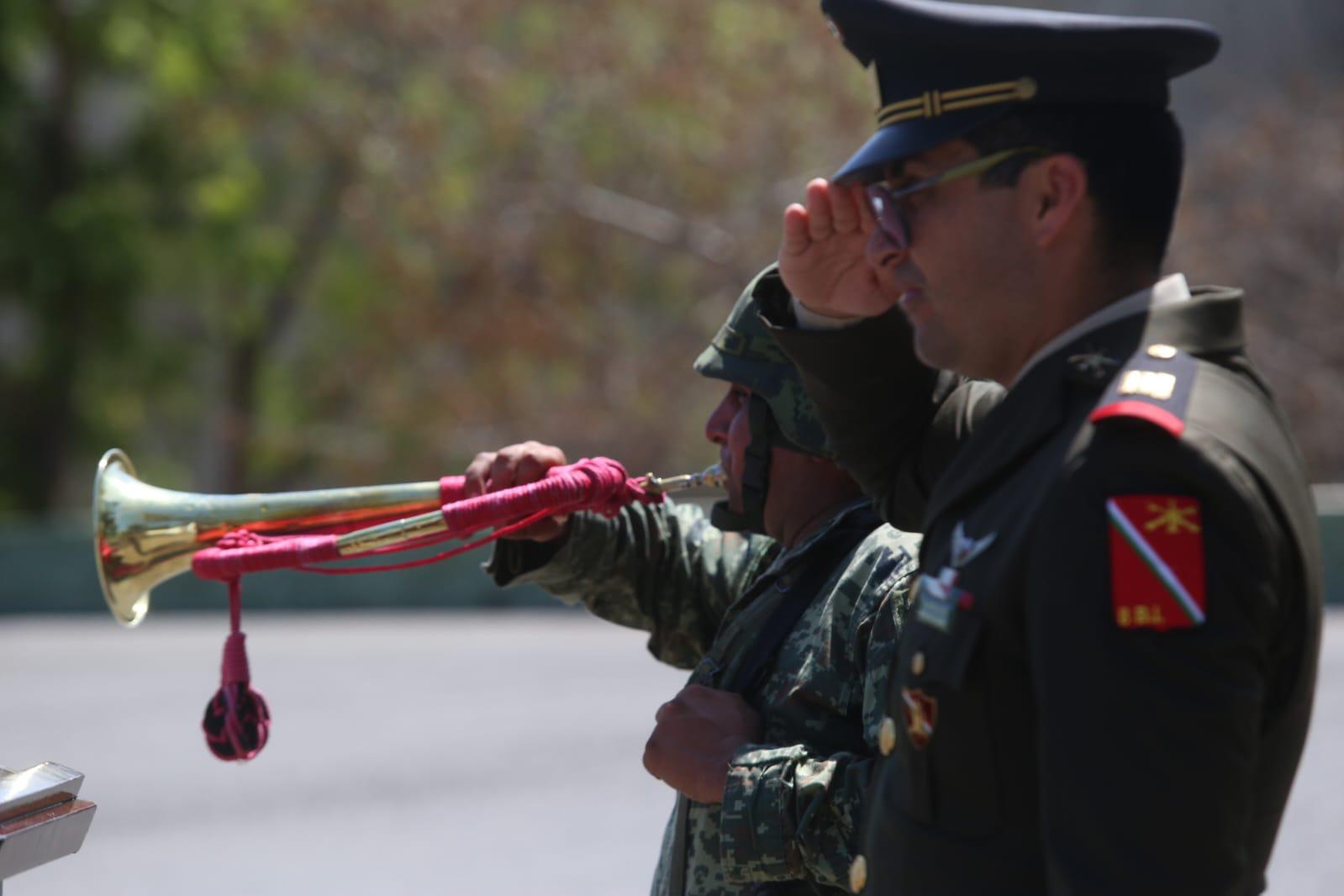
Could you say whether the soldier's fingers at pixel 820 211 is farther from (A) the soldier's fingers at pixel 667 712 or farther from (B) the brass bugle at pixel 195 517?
(B) the brass bugle at pixel 195 517

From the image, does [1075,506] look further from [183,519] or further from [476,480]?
[183,519]

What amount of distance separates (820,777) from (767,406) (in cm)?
68

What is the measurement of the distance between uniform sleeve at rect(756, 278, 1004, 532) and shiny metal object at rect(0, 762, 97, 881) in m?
1.06

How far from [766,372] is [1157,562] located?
131cm

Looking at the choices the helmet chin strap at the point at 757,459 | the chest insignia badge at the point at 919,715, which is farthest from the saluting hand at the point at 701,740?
the chest insignia badge at the point at 919,715

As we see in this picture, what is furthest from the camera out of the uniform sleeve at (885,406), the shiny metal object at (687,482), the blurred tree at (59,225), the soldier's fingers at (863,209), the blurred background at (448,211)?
the blurred tree at (59,225)

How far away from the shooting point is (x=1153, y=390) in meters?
1.54

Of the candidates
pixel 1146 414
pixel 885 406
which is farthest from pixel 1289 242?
pixel 1146 414

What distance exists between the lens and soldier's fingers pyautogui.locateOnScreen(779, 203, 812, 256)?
202 cm

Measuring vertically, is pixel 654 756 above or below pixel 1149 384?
below

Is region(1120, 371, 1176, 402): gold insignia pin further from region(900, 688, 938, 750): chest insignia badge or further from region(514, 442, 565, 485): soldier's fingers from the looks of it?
region(514, 442, 565, 485): soldier's fingers

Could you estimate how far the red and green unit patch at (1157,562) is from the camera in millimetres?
1435

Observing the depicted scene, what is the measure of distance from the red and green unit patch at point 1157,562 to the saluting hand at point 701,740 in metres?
1.00

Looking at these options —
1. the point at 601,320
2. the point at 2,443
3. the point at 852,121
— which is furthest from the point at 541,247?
the point at 2,443
